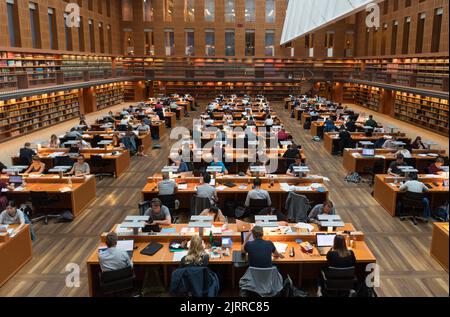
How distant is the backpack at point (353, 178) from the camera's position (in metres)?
12.0

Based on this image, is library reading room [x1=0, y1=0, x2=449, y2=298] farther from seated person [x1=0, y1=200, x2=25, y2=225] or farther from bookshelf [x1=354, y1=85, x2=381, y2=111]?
bookshelf [x1=354, y1=85, x2=381, y2=111]

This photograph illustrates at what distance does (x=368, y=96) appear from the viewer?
30.2 metres

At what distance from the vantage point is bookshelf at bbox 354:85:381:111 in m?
28.2

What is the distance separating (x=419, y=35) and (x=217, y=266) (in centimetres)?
2308

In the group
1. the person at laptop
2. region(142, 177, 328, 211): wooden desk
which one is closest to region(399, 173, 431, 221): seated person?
region(142, 177, 328, 211): wooden desk

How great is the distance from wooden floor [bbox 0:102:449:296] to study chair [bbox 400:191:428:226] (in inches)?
11.4

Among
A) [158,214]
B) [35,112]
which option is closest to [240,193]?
[158,214]

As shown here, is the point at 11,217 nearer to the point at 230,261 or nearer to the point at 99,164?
the point at 230,261

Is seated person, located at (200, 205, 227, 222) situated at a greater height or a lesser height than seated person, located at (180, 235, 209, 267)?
lesser

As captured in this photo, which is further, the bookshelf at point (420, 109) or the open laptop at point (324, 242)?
the bookshelf at point (420, 109)

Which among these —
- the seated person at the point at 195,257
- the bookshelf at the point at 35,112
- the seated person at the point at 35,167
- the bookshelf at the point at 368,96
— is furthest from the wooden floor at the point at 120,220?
the bookshelf at the point at 368,96

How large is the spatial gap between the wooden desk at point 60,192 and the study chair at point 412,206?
23.3ft

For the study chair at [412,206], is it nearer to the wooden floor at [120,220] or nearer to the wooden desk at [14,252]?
the wooden floor at [120,220]
